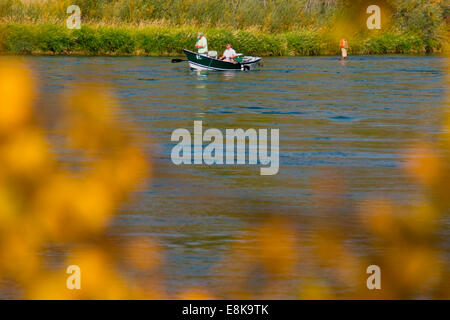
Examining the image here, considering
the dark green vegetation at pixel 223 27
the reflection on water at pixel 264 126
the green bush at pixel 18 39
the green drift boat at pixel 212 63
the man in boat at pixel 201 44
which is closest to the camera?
the reflection on water at pixel 264 126

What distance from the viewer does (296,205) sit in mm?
14688

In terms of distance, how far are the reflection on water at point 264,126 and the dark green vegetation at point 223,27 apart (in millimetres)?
12165

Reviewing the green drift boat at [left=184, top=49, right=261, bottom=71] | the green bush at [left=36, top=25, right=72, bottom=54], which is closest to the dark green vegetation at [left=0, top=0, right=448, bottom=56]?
the green bush at [left=36, top=25, right=72, bottom=54]

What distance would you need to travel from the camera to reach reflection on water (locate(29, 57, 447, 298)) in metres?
13.3

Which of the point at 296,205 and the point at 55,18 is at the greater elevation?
the point at 55,18

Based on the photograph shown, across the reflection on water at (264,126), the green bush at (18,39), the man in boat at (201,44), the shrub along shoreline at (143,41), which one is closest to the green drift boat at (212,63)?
the reflection on water at (264,126)

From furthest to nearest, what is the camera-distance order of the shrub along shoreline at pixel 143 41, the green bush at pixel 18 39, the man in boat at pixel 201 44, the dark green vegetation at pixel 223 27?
Result: the dark green vegetation at pixel 223 27
the shrub along shoreline at pixel 143 41
the green bush at pixel 18 39
the man in boat at pixel 201 44

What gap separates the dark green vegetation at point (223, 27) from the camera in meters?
68.2

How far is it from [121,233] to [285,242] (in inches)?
74.2

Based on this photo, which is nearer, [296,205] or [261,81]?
[296,205]

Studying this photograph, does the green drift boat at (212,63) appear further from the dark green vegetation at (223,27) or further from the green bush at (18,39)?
the green bush at (18,39)

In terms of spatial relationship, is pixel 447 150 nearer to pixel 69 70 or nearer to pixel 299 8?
pixel 69 70

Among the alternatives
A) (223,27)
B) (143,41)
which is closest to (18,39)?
(143,41)
